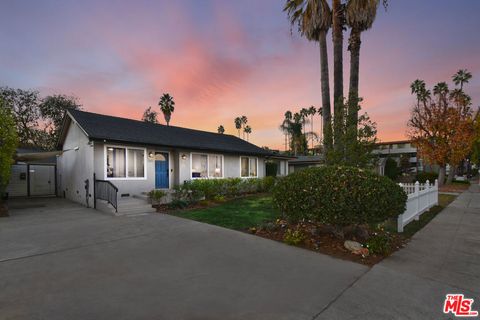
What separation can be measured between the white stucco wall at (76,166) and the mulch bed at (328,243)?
8889mm

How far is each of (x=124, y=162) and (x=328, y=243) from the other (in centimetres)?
967

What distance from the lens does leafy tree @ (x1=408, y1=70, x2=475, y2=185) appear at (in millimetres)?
19969

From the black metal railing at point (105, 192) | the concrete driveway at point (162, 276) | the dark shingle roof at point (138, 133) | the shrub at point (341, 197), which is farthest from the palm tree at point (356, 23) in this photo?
the black metal railing at point (105, 192)

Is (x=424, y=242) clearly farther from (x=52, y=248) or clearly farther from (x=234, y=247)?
(x=52, y=248)

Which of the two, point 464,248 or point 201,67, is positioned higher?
point 201,67

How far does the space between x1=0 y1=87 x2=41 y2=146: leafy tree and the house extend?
1452 cm

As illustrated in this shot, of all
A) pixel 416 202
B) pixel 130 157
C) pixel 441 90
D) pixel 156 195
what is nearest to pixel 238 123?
pixel 441 90

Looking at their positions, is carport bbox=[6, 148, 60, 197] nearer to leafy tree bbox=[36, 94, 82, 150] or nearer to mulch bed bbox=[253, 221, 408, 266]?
leafy tree bbox=[36, 94, 82, 150]

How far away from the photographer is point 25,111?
80.2 ft

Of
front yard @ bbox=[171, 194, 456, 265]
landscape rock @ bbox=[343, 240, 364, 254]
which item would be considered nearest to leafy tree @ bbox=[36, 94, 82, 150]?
front yard @ bbox=[171, 194, 456, 265]

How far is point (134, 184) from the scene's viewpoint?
11.0 meters

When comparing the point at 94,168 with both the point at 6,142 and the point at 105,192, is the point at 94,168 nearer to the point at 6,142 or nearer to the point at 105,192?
the point at 105,192

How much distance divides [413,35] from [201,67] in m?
11.0

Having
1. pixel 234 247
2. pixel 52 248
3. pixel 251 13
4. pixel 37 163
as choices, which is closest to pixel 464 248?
pixel 234 247
